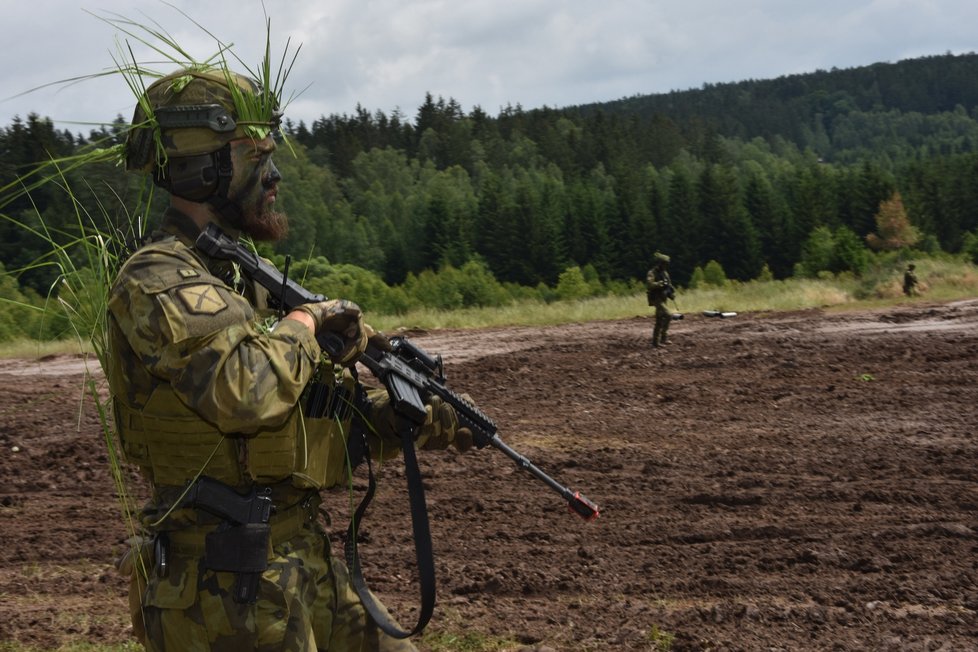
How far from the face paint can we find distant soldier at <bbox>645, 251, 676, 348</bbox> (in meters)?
12.9

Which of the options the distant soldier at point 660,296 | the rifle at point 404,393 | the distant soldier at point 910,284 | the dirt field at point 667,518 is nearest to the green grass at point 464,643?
the dirt field at point 667,518

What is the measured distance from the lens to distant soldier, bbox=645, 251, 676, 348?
629 inches

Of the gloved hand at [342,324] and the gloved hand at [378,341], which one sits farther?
the gloved hand at [378,341]

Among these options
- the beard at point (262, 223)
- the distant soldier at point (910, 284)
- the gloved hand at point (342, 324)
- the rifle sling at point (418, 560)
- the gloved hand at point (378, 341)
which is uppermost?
the beard at point (262, 223)

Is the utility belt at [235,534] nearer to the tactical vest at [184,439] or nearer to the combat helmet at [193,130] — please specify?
the tactical vest at [184,439]

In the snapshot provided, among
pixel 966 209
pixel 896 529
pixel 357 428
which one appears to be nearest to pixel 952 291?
pixel 896 529

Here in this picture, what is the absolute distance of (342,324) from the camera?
2.96 meters

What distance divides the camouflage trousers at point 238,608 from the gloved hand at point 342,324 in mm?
540

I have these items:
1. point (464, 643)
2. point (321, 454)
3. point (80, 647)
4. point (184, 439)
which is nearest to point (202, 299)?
point (184, 439)

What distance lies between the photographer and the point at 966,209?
78.9 metres

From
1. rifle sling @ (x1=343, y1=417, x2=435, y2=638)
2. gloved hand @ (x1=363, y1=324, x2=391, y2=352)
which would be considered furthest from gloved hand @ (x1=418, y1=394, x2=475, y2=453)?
gloved hand @ (x1=363, y1=324, x2=391, y2=352)

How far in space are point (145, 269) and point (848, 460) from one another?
691 centimetres

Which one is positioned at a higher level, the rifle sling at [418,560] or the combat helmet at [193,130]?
the combat helmet at [193,130]

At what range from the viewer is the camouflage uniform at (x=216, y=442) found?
2648 mm
